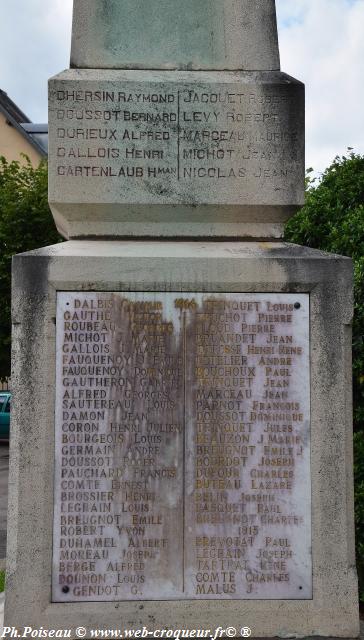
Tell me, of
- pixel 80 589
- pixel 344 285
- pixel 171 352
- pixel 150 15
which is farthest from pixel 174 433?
pixel 150 15

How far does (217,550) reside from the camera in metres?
3.40

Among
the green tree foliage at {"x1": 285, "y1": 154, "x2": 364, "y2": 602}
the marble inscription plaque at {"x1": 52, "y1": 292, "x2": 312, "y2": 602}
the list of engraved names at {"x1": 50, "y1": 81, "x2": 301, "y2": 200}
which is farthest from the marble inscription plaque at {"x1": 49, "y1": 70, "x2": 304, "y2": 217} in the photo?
the green tree foliage at {"x1": 285, "y1": 154, "x2": 364, "y2": 602}

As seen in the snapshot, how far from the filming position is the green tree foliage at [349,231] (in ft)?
15.3

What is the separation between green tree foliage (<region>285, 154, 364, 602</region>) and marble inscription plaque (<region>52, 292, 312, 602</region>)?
1.32 meters

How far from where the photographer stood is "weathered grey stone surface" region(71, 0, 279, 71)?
3.78m

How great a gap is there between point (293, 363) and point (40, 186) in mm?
15564

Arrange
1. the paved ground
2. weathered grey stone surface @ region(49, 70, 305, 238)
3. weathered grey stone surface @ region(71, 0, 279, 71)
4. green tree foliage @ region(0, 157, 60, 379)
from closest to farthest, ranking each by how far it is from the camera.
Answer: weathered grey stone surface @ region(49, 70, 305, 238)
weathered grey stone surface @ region(71, 0, 279, 71)
the paved ground
green tree foliage @ region(0, 157, 60, 379)

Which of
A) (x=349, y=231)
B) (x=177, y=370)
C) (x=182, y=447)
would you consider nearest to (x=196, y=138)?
(x=177, y=370)

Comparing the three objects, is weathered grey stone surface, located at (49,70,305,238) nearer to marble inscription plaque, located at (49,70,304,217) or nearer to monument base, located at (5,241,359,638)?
marble inscription plaque, located at (49,70,304,217)

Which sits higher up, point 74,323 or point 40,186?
point 40,186

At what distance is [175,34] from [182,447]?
2.40 m

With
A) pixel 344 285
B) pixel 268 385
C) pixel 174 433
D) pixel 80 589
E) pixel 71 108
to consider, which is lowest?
pixel 80 589

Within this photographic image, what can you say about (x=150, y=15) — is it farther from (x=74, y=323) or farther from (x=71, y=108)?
(x=74, y=323)

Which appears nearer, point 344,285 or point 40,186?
point 344,285
